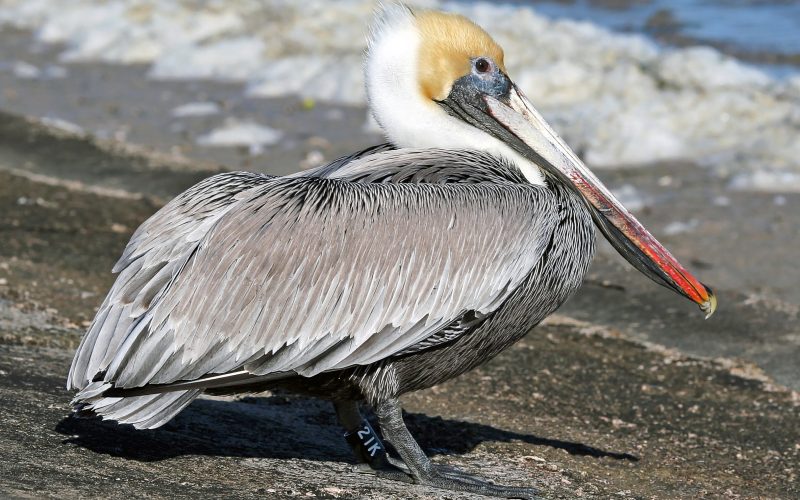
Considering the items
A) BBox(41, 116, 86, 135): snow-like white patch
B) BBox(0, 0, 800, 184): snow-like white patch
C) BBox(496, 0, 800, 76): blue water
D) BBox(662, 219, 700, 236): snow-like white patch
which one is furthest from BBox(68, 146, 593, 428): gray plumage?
BBox(496, 0, 800, 76): blue water

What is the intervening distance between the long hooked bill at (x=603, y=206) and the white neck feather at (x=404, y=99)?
0.08m

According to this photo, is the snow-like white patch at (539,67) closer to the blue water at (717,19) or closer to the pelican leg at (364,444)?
the blue water at (717,19)

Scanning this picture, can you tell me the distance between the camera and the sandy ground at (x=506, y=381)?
4.16 meters

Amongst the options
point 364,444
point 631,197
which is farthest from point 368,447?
point 631,197

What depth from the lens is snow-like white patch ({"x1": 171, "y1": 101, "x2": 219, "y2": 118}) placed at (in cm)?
1027

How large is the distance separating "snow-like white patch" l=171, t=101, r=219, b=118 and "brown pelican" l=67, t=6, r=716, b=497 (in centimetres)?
595

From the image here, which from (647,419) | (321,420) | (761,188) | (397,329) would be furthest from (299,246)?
(761,188)

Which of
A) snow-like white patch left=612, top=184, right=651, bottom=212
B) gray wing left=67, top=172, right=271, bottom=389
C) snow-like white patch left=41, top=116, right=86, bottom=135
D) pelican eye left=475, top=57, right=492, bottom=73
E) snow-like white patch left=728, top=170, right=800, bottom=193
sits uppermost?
snow-like white patch left=728, top=170, right=800, bottom=193

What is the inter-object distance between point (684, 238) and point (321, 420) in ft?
11.1

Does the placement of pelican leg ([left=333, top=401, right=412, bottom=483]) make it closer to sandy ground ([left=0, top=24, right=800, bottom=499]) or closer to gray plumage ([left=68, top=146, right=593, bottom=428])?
sandy ground ([left=0, top=24, right=800, bottom=499])

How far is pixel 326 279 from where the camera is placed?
403 cm

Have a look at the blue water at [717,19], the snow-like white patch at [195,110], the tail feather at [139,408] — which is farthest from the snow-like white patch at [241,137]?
the blue water at [717,19]

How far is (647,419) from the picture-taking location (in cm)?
539

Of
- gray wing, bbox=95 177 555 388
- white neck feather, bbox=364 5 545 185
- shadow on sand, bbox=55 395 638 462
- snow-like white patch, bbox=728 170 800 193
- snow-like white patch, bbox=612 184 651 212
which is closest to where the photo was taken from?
gray wing, bbox=95 177 555 388
